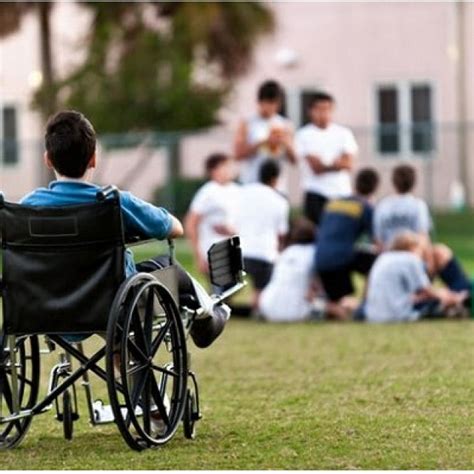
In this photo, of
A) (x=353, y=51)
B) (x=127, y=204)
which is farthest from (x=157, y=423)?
(x=353, y=51)

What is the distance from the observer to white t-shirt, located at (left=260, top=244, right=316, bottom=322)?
15.1 meters

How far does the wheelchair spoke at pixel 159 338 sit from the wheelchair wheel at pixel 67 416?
0.49m

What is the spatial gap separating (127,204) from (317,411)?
173 centimetres

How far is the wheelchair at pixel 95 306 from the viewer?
23.3ft

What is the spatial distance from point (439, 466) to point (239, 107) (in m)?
27.9

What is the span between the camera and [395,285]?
1448 centimetres

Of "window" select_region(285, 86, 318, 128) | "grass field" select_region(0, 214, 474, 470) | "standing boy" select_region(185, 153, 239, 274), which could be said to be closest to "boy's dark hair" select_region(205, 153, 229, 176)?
"standing boy" select_region(185, 153, 239, 274)

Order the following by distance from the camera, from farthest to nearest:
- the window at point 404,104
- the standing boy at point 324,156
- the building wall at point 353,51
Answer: the window at point 404,104 → the building wall at point 353,51 → the standing boy at point 324,156

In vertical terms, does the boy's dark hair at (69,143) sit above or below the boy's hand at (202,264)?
above

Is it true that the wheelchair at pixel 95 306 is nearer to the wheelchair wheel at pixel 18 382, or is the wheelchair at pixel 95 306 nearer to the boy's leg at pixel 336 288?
the wheelchair wheel at pixel 18 382

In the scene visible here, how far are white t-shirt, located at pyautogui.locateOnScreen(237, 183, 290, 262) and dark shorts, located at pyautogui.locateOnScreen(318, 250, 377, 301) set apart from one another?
511 millimetres

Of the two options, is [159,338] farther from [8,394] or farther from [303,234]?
[303,234]

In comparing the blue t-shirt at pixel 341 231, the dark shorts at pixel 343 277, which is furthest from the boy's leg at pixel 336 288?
the blue t-shirt at pixel 341 231

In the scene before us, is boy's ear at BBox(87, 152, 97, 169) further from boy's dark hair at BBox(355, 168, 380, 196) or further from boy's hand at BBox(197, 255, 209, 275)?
boy's hand at BBox(197, 255, 209, 275)
